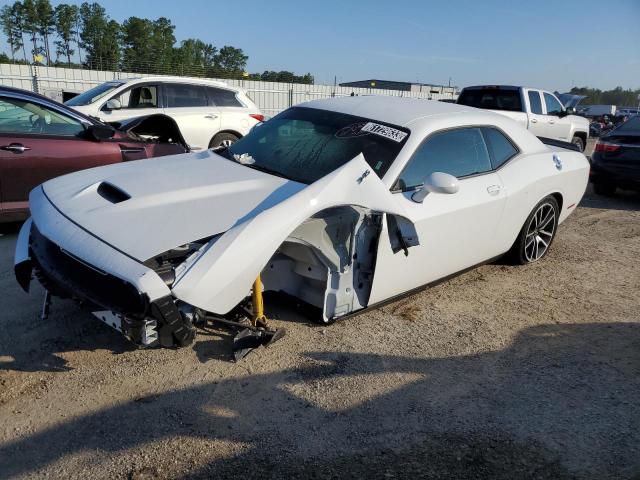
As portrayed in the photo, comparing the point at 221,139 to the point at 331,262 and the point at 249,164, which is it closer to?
the point at 249,164

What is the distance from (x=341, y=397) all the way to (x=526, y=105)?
33.1 feet

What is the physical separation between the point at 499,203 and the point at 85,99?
24.8 ft

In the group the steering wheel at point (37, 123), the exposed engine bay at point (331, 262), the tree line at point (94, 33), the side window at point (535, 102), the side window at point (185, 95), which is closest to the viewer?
the exposed engine bay at point (331, 262)

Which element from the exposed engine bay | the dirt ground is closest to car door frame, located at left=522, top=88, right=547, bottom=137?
the dirt ground

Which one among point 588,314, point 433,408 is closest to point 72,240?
point 433,408

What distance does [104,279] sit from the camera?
8.17 ft

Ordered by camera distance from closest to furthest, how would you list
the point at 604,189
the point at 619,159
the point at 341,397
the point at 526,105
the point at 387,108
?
the point at 341,397 → the point at 387,108 → the point at 619,159 → the point at 604,189 → the point at 526,105

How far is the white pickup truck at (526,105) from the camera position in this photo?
36.1ft

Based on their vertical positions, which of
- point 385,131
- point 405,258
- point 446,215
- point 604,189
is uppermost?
point 385,131

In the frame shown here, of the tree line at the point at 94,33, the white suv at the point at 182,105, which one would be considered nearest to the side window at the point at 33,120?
the white suv at the point at 182,105

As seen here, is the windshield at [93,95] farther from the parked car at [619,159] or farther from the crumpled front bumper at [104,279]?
the parked car at [619,159]

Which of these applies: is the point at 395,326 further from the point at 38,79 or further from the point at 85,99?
the point at 38,79

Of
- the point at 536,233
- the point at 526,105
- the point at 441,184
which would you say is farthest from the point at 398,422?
the point at 526,105

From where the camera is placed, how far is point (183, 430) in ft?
8.21
